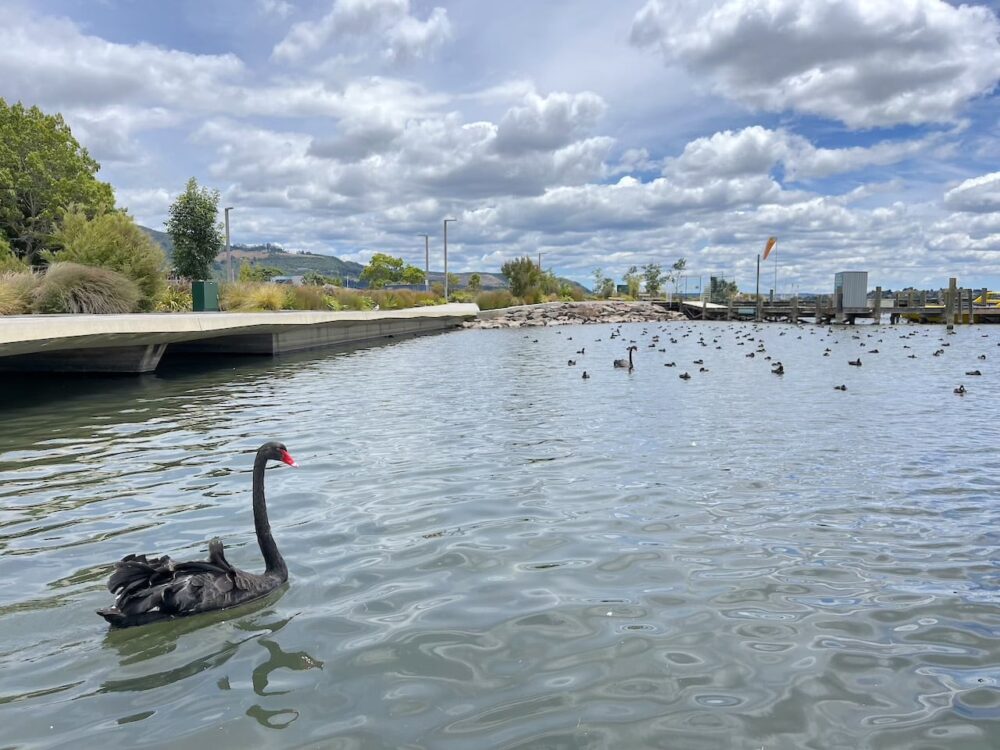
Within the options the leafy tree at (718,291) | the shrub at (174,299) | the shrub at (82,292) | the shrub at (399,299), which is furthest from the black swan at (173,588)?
the leafy tree at (718,291)

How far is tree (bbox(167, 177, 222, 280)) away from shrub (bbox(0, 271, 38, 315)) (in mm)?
20439

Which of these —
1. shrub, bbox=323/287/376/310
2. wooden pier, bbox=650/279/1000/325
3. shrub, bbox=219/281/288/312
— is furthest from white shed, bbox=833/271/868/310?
shrub, bbox=219/281/288/312

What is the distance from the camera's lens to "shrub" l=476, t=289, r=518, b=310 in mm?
65750

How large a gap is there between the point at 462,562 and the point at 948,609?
3.47m

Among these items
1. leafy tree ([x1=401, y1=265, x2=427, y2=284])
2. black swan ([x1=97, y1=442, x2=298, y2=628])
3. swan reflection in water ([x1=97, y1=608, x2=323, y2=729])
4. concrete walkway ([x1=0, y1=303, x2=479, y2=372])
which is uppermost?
leafy tree ([x1=401, y1=265, x2=427, y2=284])

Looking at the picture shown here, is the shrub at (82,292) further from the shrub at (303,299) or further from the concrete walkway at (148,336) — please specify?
the shrub at (303,299)

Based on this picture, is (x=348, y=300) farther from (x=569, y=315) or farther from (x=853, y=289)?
(x=853, y=289)

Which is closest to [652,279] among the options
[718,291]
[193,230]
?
[718,291]

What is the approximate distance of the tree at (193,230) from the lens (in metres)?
41.5

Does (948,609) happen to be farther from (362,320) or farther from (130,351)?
(362,320)

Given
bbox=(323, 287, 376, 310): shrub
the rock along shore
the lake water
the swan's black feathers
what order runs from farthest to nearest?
1. the rock along shore
2. bbox=(323, 287, 376, 310): shrub
3. the swan's black feathers
4. the lake water

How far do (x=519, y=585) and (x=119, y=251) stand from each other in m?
24.7

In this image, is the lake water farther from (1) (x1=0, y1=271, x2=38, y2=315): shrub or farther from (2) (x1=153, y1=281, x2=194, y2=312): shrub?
(2) (x1=153, y1=281, x2=194, y2=312): shrub

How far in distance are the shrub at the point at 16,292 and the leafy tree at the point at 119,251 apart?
3.31 m
